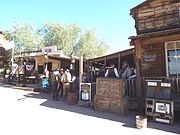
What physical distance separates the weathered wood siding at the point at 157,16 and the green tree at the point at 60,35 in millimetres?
38111

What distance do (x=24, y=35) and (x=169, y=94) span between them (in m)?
34.9

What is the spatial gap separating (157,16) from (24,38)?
31896 millimetres

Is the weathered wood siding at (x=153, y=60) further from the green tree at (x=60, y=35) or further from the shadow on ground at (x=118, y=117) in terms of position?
the green tree at (x=60, y=35)

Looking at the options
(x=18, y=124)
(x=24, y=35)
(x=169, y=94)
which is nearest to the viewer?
(x=18, y=124)

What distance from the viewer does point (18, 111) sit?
1007 cm

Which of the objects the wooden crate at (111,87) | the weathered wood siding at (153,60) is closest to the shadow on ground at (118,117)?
the wooden crate at (111,87)

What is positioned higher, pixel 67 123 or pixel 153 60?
pixel 153 60

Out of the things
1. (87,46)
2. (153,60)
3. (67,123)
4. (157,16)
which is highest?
(87,46)

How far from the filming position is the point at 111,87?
10016 mm

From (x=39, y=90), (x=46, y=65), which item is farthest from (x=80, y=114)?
(x=46, y=65)

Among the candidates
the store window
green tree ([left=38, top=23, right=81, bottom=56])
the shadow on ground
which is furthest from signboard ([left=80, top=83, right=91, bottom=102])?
green tree ([left=38, top=23, right=81, bottom=56])

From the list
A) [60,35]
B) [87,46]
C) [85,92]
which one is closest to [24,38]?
[60,35]

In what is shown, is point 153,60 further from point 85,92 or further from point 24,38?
point 24,38

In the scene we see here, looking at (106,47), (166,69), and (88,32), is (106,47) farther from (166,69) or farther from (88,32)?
(166,69)
